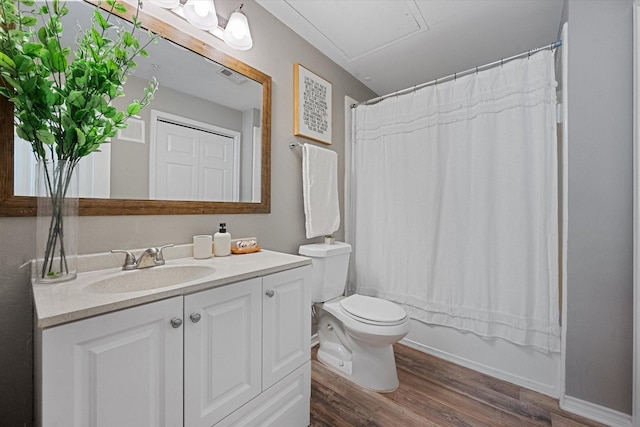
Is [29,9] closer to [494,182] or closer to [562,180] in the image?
[494,182]

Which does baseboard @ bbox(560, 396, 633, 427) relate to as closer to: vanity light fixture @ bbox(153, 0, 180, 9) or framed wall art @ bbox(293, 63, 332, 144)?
framed wall art @ bbox(293, 63, 332, 144)

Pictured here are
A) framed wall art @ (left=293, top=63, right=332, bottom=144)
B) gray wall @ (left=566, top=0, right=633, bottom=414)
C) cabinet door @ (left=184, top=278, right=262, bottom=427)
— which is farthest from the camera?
framed wall art @ (left=293, top=63, right=332, bottom=144)

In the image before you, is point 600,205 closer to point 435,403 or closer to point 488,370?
point 488,370

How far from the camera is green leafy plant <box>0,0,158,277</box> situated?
0.72 meters

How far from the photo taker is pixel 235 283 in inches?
38.2

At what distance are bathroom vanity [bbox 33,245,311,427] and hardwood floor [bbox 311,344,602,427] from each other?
0.91ft

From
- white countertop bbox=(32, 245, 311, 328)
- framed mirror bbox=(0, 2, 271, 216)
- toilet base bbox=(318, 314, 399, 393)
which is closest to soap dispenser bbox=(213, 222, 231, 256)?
white countertop bbox=(32, 245, 311, 328)

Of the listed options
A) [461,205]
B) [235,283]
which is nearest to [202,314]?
[235,283]

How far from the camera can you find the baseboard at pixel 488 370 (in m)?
1.55

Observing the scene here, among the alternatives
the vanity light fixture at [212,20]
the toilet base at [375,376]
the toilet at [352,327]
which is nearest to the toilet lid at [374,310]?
the toilet at [352,327]

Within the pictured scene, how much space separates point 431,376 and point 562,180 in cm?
142

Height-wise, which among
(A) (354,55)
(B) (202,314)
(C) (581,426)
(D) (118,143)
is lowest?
(C) (581,426)

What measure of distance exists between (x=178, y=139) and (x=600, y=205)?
6.95ft

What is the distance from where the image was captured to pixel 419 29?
184 centimetres
